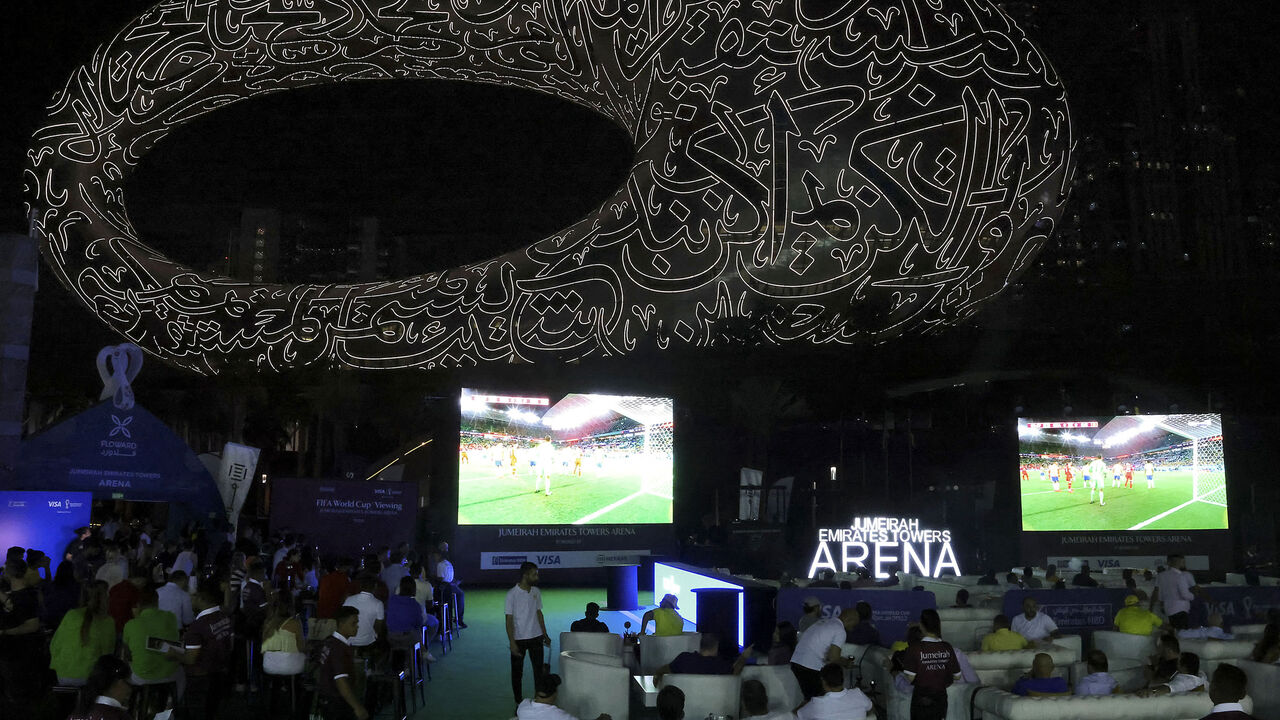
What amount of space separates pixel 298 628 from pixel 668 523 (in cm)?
1504

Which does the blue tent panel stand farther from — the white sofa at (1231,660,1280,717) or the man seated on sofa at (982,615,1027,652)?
the white sofa at (1231,660,1280,717)

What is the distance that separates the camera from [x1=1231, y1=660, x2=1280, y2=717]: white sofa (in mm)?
8578

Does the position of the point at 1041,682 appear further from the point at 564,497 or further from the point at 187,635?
the point at 564,497

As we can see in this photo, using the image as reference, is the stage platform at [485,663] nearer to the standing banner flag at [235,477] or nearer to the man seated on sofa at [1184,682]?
the man seated on sofa at [1184,682]

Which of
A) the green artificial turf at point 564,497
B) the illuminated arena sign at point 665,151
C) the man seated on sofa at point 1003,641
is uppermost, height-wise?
the illuminated arena sign at point 665,151

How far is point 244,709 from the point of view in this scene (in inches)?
379

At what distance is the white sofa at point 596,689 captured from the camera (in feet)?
26.9

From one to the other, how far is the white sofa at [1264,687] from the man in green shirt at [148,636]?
8.47 m

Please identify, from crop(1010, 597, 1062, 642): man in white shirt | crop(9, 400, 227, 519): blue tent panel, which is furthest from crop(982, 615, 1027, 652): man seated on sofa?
crop(9, 400, 227, 519): blue tent panel

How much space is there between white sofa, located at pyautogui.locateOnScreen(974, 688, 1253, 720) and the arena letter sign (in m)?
10.5

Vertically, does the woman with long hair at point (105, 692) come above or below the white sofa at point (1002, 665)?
above

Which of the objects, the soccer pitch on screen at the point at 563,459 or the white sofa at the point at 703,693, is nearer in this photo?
the white sofa at the point at 703,693

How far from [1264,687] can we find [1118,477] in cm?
1608

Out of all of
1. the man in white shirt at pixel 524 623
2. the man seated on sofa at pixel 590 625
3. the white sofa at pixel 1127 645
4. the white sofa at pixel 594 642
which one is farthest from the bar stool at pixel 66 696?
the white sofa at pixel 1127 645
